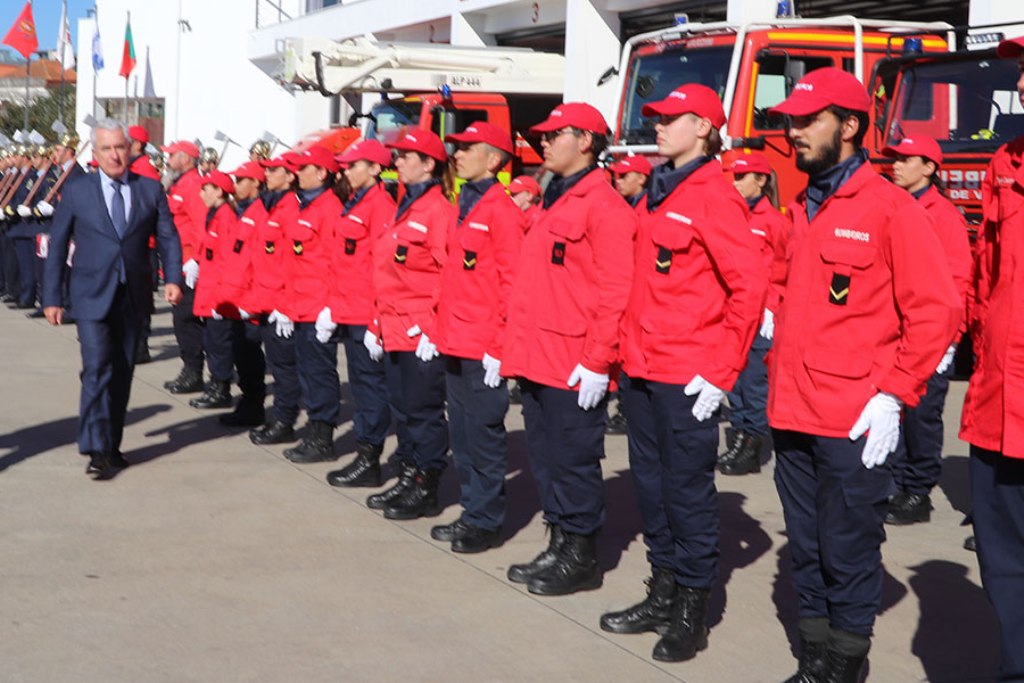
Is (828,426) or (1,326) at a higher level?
(828,426)

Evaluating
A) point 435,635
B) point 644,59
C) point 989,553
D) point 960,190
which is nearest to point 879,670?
point 989,553

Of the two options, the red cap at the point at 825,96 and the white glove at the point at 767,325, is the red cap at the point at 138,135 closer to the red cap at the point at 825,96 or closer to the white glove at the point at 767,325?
the white glove at the point at 767,325

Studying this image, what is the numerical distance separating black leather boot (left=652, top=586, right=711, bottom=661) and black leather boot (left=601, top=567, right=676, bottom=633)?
19 centimetres

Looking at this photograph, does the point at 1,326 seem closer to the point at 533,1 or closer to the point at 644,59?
the point at 644,59

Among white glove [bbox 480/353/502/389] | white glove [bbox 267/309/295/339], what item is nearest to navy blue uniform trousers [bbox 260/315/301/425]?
white glove [bbox 267/309/295/339]

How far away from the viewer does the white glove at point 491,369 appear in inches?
248

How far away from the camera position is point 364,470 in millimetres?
7922

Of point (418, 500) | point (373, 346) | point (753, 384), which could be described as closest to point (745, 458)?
point (753, 384)

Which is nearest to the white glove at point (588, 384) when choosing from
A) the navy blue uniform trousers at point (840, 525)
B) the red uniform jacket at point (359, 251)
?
the navy blue uniform trousers at point (840, 525)

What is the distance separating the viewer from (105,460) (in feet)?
26.0

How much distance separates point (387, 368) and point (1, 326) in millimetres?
9783

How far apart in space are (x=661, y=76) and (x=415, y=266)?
794 cm

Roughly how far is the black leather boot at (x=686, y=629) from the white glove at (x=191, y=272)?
21.1 ft

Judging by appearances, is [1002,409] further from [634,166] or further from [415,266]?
[634,166]
